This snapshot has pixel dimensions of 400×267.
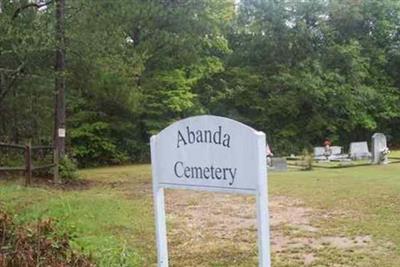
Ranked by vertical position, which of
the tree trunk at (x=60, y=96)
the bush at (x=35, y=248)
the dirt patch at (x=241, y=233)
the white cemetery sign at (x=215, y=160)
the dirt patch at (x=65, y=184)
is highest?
the tree trunk at (x=60, y=96)

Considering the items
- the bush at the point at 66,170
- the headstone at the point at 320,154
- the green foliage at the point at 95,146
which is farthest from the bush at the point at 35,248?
the green foliage at the point at 95,146

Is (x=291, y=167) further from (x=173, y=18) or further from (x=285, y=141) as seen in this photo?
(x=285, y=141)

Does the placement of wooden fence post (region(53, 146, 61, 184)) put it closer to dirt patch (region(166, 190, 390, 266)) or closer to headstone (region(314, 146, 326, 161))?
dirt patch (region(166, 190, 390, 266))

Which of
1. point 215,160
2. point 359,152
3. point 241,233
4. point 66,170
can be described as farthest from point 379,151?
point 215,160

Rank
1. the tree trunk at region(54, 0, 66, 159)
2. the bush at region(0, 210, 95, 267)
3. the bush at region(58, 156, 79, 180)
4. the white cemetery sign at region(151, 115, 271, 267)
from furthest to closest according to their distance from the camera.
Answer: the bush at region(58, 156, 79, 180) → the tree trunk at region(54, 0, 66, 159) → the white cemetery sign at region(151, 115, 271, 267) → the bush at region(0, 210, 95, 267)

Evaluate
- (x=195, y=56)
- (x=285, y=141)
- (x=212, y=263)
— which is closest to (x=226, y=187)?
(x=212, y=263)

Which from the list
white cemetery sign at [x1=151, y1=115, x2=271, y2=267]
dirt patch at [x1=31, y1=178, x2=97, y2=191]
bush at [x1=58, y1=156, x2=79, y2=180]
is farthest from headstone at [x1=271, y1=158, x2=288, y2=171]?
white cemetery sign at [x1=151, y1=115, x2=271, y2=267]

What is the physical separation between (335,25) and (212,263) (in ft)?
83.8

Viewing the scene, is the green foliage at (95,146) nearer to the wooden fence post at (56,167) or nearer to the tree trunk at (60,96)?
the tree trunk at (60,96)

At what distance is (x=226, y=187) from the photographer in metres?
3.72

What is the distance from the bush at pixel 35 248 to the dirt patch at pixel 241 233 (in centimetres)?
186

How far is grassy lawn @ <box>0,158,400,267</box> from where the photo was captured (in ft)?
18.1

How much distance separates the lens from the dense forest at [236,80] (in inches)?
734

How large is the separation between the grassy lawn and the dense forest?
21.3 feet
